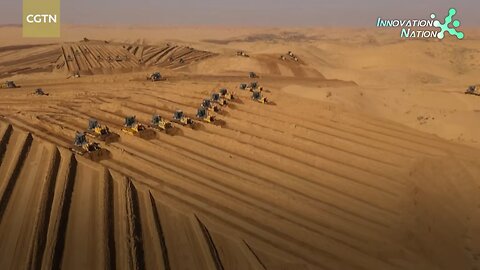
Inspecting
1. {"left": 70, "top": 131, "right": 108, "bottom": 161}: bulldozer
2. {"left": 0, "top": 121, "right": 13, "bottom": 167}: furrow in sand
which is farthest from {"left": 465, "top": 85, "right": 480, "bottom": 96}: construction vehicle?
{"left": 0, "top": 121, "right": 13, "bottom": 167}: furrow in sand

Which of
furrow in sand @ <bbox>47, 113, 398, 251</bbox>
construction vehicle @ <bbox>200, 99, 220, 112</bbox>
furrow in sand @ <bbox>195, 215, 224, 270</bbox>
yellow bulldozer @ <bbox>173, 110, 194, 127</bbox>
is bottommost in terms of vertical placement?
furrow in sand @ <bbox>195, 215, 224, 270</bbox>

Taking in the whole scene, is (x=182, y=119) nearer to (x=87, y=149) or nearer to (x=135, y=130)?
(x=135, y=130)

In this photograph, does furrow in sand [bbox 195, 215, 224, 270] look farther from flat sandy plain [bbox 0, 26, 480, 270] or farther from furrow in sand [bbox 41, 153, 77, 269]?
furrow in sand [bbox 41, 153, 77, 269]

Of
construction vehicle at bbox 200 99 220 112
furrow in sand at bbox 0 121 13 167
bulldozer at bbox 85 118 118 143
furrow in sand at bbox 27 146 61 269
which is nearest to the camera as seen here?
furrow in sand at bbox 27 146 61 269

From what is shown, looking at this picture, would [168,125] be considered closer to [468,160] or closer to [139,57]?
[468,160]

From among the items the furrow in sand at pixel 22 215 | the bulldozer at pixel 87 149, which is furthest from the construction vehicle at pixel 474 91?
the furrow in sand at pixel 22 215

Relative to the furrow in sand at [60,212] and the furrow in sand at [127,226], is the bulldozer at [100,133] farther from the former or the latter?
the furrow in sand at [127,226]

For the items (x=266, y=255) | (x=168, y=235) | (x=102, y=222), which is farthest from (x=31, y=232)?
(x=266, y=255)
